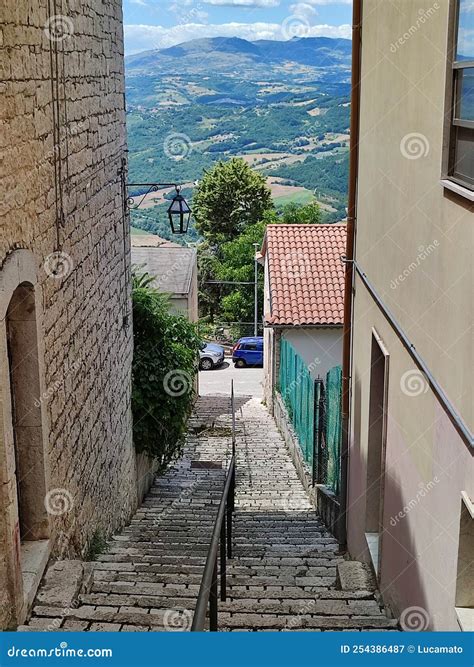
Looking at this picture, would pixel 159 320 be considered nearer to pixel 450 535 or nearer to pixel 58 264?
pixel 58 264

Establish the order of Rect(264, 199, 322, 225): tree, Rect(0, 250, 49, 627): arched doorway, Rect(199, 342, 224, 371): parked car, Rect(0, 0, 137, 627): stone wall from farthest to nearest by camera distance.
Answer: Rect(264, 199, 322, 225): tree < Rect(199, 342, 224, 371): parked car < Rect(0, 0, 137, 627): stone wall < Rect(0, 250, 49, 627): arched doorway

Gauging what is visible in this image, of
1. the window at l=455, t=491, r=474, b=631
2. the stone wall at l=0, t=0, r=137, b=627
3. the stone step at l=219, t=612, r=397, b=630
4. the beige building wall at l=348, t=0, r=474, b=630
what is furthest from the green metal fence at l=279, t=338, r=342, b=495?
the window at l=455, t=491, r=474, b=631

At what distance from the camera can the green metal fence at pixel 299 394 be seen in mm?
10648

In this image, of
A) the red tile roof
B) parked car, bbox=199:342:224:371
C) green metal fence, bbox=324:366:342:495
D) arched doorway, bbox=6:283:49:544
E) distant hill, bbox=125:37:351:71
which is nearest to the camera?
arched doorway, bbox=6:283:49:544

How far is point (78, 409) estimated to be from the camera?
5.82 m

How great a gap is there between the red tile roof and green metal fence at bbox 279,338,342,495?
9.19ft

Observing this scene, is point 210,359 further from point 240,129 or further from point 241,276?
point 240,129

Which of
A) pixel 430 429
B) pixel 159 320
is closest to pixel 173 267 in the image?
pixel 159 320

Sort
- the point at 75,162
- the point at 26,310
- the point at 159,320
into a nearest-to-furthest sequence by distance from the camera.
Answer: the point at 26,310, the point at 75,162, the point at 159,320

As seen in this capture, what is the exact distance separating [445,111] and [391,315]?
1622mm

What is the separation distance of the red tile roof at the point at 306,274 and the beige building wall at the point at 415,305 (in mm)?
9158

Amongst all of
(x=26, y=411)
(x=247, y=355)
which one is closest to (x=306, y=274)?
(x=26, y=411)

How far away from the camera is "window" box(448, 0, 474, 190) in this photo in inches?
139

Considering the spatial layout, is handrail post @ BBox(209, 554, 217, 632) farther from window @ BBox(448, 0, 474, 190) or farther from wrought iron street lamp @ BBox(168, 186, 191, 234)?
wrought iron street lamp @ BBox(168, 186, 191, 234)
